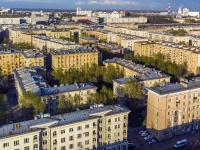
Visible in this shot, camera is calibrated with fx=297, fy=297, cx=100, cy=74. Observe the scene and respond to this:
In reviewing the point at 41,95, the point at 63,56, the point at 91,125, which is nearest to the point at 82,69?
the point at 63,56

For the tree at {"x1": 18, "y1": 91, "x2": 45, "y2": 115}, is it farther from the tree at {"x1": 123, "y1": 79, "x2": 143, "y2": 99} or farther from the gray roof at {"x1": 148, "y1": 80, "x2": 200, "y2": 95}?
the tree at {"x1": 123, "y1": 79, "x2": 143, "y2": 99}

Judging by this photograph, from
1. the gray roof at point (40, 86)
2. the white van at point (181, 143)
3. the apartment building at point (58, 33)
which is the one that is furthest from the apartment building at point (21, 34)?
the white van at point (181, 143)

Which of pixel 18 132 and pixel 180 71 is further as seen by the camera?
pixel 180 71

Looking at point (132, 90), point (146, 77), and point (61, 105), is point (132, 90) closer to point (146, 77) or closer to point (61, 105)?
point (146, 77)

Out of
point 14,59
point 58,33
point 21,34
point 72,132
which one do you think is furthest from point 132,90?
point 58,33

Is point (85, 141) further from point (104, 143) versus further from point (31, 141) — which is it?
point (31, 141)

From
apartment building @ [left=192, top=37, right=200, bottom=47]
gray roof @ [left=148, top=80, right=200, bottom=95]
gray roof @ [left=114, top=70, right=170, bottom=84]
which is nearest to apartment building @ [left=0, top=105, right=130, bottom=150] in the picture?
gray roof @ [left=148, top=80, right=200, bottom=95]
